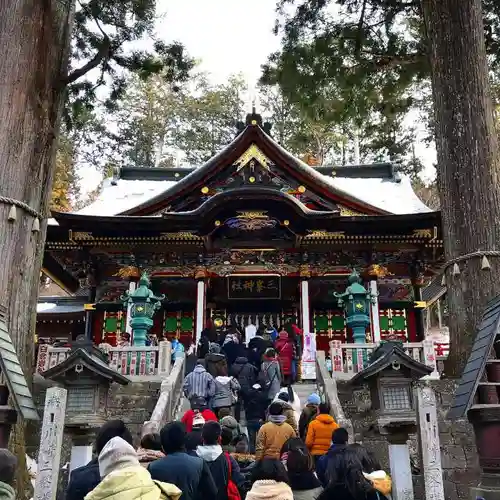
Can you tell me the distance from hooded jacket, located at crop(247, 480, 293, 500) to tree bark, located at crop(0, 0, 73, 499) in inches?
143

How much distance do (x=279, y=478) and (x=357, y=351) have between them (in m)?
6.61

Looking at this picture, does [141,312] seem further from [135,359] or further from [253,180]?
[253,180]

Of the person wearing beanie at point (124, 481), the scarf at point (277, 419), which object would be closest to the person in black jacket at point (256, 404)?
the scarf at point (277, 419)

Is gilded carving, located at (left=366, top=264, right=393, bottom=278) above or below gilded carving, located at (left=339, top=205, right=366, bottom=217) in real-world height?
below

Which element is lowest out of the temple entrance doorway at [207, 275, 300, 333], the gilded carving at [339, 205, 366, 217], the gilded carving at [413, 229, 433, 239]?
the temple entrance doorway at [207, 275, 300, 333]

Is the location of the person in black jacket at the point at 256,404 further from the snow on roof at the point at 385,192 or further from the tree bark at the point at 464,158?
the snow on roof at the point at 385,192

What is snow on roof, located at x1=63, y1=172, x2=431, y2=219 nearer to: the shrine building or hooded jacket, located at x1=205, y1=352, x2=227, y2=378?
the shrine building

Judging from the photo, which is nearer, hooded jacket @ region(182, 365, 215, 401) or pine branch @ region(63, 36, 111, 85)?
hooded jacket @ region(182, 365, 215, 401)

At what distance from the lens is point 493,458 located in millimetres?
4031

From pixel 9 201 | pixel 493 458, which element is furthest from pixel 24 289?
pixel 493 458

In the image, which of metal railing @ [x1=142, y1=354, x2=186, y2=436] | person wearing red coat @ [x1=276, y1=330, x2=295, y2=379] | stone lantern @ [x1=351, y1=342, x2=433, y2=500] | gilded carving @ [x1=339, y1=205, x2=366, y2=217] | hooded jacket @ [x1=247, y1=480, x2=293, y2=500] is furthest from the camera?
gilded carving @ [x1=339, y1=205, x2=366, y2=217]

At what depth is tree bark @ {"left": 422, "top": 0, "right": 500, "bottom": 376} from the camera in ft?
23.0

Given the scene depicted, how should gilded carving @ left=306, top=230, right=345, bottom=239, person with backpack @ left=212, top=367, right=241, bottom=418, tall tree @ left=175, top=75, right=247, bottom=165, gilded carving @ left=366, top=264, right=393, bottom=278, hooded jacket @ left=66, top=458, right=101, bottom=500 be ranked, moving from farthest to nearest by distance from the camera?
tall tree @ left=175, top=75, right=247, bottom=165 < gilded carving @ left=366, top=264, right=393, bottom=278 < gilded carving @ left=306, top=230, right=345, bottom=239 < person with backpack @ left=212, top=367, right=241, bottom=418 < hooded jacket @ left=66, top=458, right=101, bottom=500

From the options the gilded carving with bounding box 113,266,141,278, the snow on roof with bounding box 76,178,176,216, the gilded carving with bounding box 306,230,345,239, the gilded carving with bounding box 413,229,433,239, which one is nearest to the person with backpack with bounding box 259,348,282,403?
the gilded carving with bounding box 306,230,345,239
